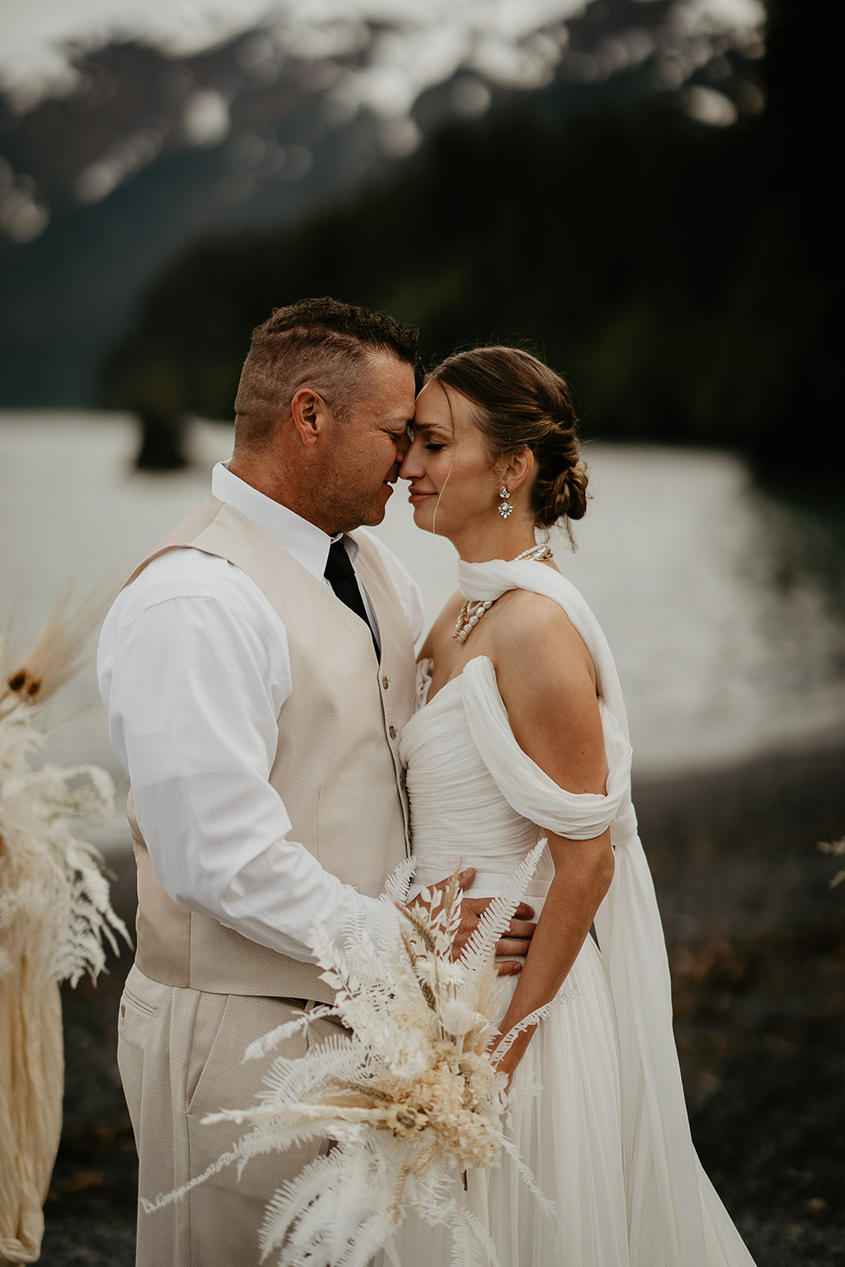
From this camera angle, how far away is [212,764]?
141 cm

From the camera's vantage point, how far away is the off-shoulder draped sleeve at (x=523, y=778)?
1595mm

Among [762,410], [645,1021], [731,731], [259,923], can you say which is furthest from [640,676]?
[259,923]

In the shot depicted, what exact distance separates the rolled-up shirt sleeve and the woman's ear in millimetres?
561

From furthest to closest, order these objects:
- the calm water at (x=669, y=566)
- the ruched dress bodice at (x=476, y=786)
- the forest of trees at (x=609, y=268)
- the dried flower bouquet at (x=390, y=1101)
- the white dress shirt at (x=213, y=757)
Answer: the forest of trees at (x=609, y=268) < the calm water at (x=669, y=566) < the ruched dress bodice at (x=476, y=786) < the white dress shirt at (x=213, y=757) < the dried flower bouquet at (x=390, y=1101)

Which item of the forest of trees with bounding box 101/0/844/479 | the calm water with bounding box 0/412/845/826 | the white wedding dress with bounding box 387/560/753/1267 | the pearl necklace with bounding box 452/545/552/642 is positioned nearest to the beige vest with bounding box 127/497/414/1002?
the white wedding dress with bounding box 387/560/753/1267

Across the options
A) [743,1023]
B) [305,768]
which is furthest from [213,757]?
[743,1023]

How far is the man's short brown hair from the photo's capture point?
1.67 metres

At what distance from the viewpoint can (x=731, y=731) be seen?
677 centimetres

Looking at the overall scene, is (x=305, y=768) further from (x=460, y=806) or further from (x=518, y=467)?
(x=518, y=467)

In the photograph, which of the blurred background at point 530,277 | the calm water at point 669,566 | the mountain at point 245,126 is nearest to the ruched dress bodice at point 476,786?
the blurred background at point 530,277

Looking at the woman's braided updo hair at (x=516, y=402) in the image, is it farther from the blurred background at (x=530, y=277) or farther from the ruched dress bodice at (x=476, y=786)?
the blurred background at (x=530, y=277)

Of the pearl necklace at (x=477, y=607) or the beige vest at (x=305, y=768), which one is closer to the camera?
the beige vest at (x=305, y=768)

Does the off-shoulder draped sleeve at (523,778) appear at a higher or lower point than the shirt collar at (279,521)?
lower

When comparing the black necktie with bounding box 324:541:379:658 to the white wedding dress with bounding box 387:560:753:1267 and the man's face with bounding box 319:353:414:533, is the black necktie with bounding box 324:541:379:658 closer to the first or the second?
the man's face with bounding box 319:353:414:533
